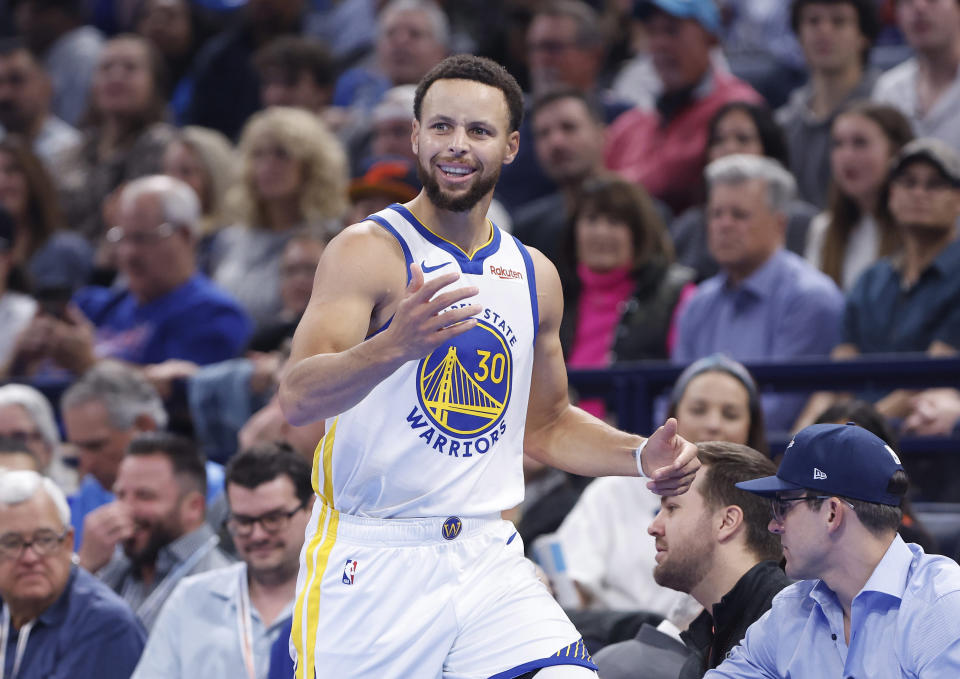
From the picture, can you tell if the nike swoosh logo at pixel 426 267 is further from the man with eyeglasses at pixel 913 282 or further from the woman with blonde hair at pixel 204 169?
the woman with blonde hair at pixel 204 169

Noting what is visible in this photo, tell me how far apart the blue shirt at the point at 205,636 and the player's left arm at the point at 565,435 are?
169cm

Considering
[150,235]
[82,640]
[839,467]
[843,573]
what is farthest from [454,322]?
[150,235]

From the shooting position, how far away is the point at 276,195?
839cm

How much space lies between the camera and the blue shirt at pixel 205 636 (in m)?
5.11

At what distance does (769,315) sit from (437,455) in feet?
11.7

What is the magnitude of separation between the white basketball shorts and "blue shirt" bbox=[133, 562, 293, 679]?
5.47 ft

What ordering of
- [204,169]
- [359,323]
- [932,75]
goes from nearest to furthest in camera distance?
[359,323] < [932,75] < [204,169]

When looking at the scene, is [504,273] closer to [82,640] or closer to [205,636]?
[205,636]

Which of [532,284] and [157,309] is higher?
[532,284]

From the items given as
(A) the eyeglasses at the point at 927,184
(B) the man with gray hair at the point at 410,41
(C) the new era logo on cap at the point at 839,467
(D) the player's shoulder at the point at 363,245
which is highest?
(B) the man with gray hair at the point at 410,41

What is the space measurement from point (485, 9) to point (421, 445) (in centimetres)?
755

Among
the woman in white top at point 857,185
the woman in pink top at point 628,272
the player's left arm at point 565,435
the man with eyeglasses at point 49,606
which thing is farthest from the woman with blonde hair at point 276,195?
the player's left arm at point 565,435

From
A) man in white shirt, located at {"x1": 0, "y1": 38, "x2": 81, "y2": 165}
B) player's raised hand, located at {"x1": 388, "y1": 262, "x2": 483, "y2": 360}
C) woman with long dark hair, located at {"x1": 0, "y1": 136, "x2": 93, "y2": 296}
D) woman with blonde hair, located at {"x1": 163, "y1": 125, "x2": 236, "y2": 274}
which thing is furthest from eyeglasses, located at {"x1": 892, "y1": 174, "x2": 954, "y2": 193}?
man in white shirt, located at {"x1": 0, "y1": 38, "x2": 81, "y2": 165}

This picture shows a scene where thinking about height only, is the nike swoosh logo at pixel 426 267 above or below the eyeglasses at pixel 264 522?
above
